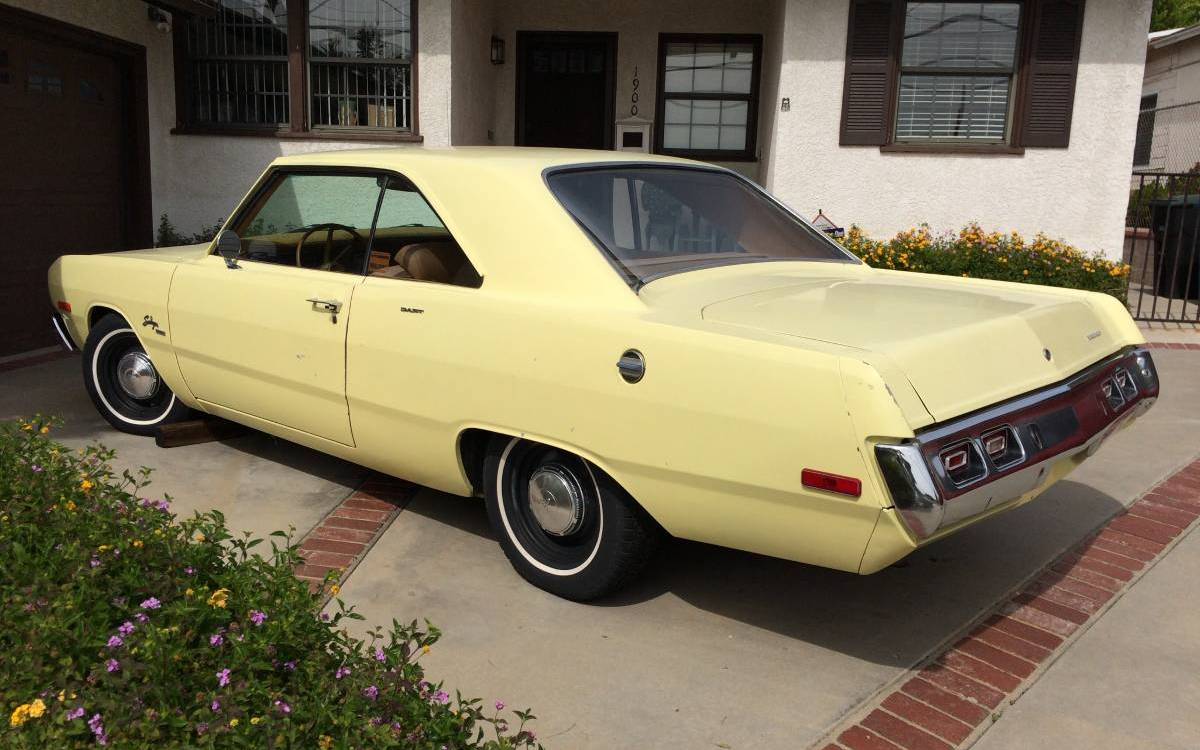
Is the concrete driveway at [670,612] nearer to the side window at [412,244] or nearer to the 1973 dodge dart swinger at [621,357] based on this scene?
the 1973 dodge dart swinger at [621,357]

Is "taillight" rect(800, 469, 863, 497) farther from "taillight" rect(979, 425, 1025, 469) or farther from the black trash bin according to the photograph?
the black trash bin

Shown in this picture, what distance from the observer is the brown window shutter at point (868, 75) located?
9883 millimetres

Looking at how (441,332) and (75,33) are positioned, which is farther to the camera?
(75,33)

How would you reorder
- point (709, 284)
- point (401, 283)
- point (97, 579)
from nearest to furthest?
point (97, 579) < point (709, 284) < point (401, 283)

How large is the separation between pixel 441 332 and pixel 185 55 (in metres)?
8.03

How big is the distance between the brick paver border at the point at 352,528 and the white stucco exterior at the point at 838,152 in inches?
235

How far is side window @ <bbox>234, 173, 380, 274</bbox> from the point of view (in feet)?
14.2

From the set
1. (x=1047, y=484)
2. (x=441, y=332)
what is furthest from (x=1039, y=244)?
(x=441, y=332)

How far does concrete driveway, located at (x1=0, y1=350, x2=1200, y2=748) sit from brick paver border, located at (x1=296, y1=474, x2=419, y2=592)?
0.07 m

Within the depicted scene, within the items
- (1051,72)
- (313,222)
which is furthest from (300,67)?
(1051,72)

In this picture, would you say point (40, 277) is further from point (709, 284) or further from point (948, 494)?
point (948, 494)

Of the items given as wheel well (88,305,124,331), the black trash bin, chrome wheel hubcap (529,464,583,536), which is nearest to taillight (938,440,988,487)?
chrome wheel hubcap (529,464,583,536)

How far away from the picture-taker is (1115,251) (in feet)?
33.4

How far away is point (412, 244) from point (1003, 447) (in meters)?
2.45
